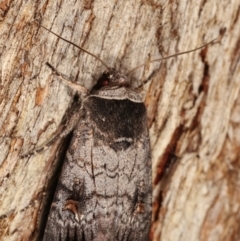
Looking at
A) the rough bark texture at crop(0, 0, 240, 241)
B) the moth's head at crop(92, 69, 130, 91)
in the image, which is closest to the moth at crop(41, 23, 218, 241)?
the moth's head at crop(92, 69, 130, 91)

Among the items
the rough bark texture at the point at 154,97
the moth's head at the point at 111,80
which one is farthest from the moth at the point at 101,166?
the rough bark texture at the point at 154,97

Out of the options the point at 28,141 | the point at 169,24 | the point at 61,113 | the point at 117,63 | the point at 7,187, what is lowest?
the point at 7,187

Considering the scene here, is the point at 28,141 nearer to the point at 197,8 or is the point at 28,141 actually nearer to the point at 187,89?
the point at 187,89

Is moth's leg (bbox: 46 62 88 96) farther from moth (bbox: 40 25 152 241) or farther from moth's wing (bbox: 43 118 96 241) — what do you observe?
moth's wing (bbox: 43 118 96 241)

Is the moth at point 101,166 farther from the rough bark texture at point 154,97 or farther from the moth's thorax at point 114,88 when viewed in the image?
the rough bark texture at point 154,97

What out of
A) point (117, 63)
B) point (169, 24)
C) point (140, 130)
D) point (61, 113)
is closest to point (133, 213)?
point (140, 130)

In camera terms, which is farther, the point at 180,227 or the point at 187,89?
the point at 180,227

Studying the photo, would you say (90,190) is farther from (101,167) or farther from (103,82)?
(103,82)

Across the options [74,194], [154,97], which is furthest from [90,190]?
[154,97]
